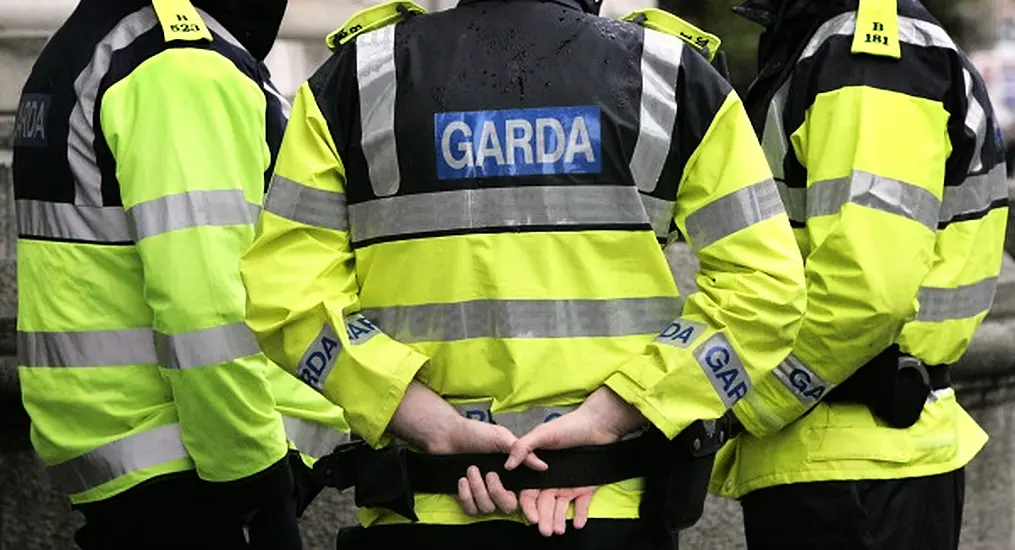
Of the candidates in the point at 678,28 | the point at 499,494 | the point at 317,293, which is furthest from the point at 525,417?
the point at 678,28

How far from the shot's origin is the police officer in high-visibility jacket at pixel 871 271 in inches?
143

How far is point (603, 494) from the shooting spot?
2889 millimetres

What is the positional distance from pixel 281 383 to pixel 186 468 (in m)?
0.28

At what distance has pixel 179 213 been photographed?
361 cm

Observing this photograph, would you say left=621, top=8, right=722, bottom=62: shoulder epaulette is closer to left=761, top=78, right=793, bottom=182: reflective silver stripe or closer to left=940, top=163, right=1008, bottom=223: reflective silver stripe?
left=761, top=78, right=793, bottom=182: reflective silver stripe

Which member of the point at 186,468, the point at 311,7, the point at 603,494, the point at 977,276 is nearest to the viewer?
the point at 603,494

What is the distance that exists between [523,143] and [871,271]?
0.96m

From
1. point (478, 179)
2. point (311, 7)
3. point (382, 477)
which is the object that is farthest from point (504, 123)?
point (311, 7)

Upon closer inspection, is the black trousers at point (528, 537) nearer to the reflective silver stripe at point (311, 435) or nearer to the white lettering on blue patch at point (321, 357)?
the white lettering on blue patch at point (321, 357)

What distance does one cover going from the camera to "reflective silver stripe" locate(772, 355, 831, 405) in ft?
12.1

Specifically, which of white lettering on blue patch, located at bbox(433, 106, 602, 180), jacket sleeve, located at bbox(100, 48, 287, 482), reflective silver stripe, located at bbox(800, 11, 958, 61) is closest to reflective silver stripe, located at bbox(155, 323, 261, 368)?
jacket sleeve, located at bbox(100, 48, 287, 482)

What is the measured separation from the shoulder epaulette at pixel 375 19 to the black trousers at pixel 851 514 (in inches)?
53.8

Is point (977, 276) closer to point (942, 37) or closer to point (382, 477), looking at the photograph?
point (942, 37)

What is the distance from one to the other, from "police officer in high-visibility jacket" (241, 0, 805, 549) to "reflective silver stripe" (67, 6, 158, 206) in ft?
2.98
